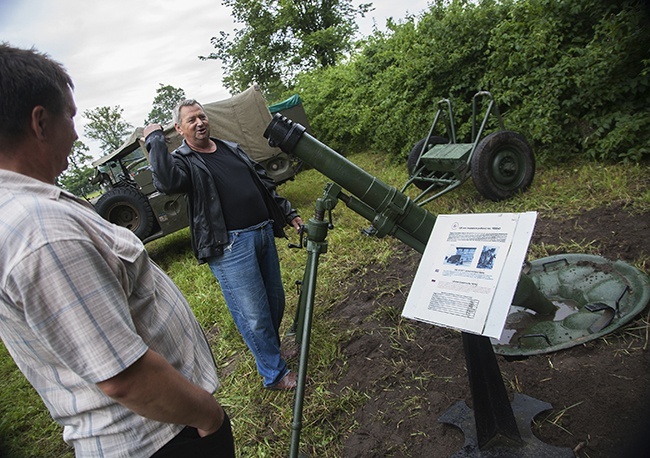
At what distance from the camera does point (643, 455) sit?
0.99 metres

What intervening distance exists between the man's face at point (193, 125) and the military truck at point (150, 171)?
3.17 meters

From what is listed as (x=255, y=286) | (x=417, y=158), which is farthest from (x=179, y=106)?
(x=417, y=158)

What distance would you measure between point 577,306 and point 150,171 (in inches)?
200

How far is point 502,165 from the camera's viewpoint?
474cm

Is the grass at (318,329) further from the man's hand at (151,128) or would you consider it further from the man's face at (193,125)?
the man's hand at (151,128)

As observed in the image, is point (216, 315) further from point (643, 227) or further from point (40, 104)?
point (643, 227)

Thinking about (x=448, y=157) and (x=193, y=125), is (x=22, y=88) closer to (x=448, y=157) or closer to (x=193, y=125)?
(x=193, y=125)

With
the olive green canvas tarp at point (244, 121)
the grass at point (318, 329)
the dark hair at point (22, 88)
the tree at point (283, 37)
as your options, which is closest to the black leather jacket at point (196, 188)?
the grass at point (318, 329)

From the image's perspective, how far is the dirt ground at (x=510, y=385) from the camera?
1878 mm

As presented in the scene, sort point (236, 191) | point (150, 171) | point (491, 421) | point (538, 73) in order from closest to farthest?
point (491, 421) → point (236, 191) → point (538, 73) → point (150, 171)

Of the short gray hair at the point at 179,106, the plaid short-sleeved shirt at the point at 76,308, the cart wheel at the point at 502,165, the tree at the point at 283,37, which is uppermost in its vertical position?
the tree at the point at 283,37

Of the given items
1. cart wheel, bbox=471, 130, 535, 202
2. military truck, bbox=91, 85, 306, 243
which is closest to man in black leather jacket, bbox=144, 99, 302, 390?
cart wheel, bbox=471, 130, 535, 202

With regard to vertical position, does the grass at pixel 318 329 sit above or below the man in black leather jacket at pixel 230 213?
below

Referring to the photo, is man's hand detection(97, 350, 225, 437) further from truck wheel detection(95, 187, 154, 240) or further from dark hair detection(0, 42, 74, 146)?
truck wheel detection(95, 187, 154, 240)
